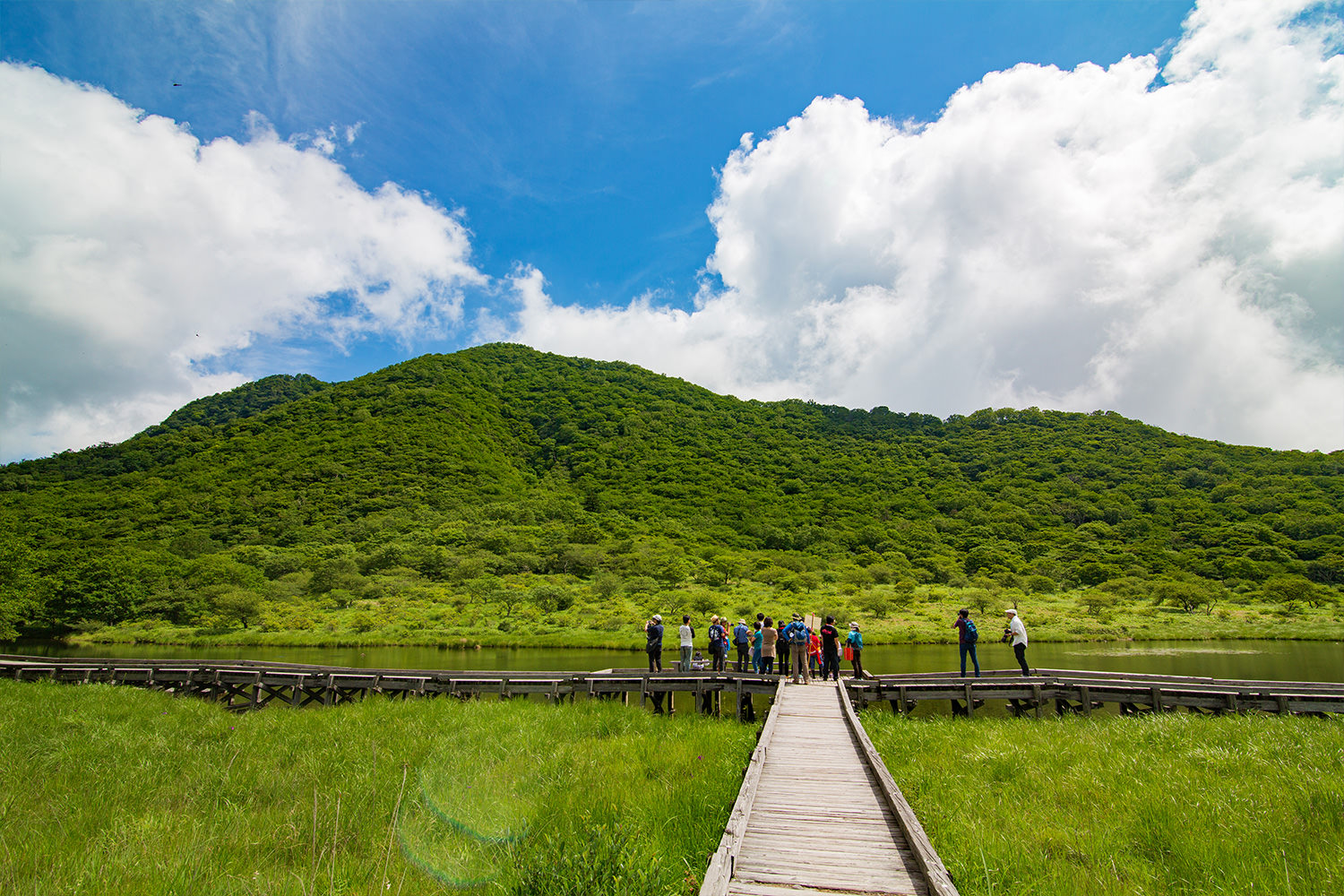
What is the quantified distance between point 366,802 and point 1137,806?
9.71 metres

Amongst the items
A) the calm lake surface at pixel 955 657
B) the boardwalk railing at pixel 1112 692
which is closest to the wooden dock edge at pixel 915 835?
the boardwalk railing at pixel 1112 692

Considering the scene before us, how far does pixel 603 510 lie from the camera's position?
87750 mm

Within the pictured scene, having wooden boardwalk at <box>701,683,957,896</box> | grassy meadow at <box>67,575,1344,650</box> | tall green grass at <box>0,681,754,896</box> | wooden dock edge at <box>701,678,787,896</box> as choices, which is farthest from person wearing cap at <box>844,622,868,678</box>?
grassy meadow at <box>67,575,1344,650</box>

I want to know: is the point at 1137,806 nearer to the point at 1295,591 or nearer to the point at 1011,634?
the point at 1011,634

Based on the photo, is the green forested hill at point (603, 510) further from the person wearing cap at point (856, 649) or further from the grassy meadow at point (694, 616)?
the person wearing cap at point (856, 649)

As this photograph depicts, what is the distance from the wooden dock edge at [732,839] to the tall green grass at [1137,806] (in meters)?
1.98

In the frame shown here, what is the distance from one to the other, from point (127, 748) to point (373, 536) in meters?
67.5

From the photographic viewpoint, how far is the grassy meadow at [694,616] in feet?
134

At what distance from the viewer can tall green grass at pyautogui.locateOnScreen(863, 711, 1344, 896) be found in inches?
225

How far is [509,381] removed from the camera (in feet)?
Answer: 453

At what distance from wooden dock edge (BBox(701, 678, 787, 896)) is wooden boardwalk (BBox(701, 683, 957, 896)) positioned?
10mm

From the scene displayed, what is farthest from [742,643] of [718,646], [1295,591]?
[1295,591]

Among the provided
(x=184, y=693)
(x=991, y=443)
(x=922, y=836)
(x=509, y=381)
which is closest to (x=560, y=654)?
(x=184, y=693)

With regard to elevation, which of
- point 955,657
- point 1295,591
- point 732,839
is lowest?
point 955,657
